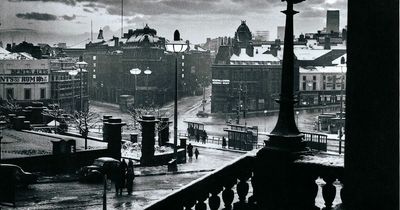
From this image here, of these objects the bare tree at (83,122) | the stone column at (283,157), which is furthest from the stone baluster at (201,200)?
the bare tree at (83,122)

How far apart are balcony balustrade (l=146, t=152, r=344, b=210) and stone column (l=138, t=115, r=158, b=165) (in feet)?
66.0

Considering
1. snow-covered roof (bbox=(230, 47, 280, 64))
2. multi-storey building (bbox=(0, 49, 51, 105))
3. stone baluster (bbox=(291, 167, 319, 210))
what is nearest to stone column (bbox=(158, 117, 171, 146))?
multi-storey building (bbox=(0, 49, 51, 105))

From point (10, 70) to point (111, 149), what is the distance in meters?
36.0

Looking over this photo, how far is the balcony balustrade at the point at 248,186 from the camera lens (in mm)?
4031

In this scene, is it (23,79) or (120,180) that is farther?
(23,79)

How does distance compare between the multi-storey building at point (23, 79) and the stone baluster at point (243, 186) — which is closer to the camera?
the stone baluster at point (243, 186)

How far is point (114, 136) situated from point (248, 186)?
1974 cm

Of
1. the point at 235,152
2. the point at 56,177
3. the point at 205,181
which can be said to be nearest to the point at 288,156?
the point at 205,181

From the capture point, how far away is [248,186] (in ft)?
15.2

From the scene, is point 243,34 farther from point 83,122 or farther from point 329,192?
point 329,192

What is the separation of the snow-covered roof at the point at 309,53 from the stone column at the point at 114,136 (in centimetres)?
4889

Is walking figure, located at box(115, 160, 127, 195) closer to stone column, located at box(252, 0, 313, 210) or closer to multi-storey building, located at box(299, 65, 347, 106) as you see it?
stone column, located at box(252, 0, 313, 210)

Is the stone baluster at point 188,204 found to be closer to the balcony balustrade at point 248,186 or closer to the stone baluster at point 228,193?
the balcony balustrade at point 248,186

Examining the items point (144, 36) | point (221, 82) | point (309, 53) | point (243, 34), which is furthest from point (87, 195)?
point (144, 36)
